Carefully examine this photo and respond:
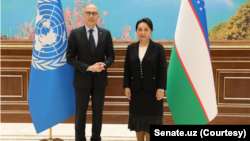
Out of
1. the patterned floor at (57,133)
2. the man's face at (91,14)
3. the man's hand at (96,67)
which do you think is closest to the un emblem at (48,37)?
the man's face at (91,14)

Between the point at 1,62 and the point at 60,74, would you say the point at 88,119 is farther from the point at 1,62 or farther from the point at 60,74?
the point at 1,62

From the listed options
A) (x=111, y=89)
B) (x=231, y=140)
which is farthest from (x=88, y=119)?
(x=231, y=140)

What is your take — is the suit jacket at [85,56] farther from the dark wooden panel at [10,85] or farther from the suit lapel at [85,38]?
the dark wooden panel at [10,85]

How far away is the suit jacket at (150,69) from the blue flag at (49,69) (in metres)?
0.88

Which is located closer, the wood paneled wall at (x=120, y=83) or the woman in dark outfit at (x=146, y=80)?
the woman in dark outfit at (x=146, y=80)

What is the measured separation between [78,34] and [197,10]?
1226 mm

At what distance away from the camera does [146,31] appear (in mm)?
2172

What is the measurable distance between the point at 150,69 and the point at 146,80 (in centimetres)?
11

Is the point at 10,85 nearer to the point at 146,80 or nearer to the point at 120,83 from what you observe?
the point at 120,83

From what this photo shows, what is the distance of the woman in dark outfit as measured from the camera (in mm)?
2193

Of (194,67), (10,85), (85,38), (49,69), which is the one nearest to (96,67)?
(85,38)

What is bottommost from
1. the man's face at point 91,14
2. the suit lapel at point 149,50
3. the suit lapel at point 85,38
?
the suit lapel at point 149,50

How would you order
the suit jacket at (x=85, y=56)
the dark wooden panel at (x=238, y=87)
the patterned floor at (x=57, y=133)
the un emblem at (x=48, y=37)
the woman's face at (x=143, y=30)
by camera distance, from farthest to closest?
the dark wooden panel at (x=238, y=87), the patterned floor at (x=57, y=133), the un emblem at (x=48, y=37), the suit jacket at (x=85, y=56), the woman's face at (x=143, y=30)

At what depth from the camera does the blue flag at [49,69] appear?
2572 millimetres
